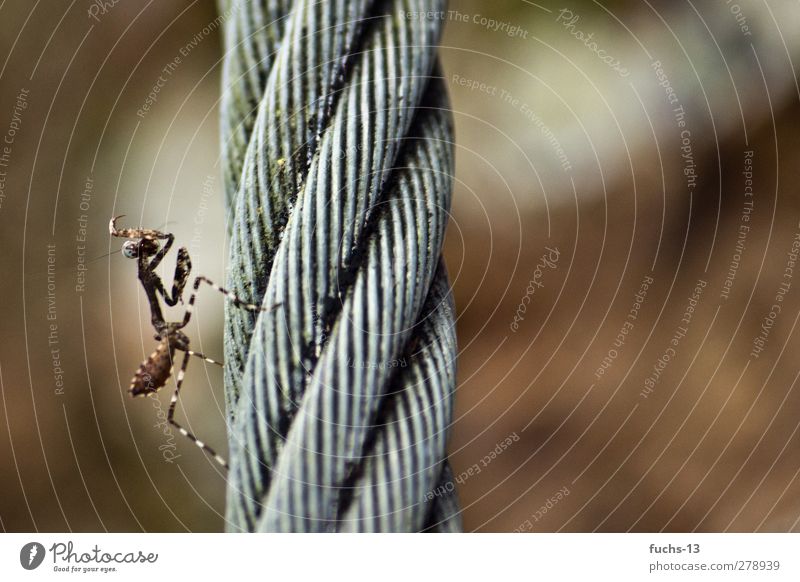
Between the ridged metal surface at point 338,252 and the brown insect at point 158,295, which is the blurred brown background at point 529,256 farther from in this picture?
the ridged metal surface at point 338,252

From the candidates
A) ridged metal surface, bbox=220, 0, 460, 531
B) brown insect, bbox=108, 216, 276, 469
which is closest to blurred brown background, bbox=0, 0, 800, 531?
brown insect, bbox=108, 216, 276, 469

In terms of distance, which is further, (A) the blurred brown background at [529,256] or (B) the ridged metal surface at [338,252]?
(A) the blurred brown background at [529,256]

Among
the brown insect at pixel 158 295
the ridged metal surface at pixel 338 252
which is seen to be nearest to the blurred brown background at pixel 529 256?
the brown insect at pixel 158 295

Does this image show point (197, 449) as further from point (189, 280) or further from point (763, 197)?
point (763, 197)

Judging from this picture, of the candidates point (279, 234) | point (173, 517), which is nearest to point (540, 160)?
point (279, 234)

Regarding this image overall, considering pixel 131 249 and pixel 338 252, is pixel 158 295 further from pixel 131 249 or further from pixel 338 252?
pixel 338 252

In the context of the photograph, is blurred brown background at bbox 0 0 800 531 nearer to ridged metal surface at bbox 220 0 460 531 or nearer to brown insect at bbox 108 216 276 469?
brown insect at bbox 108 216 276 469
